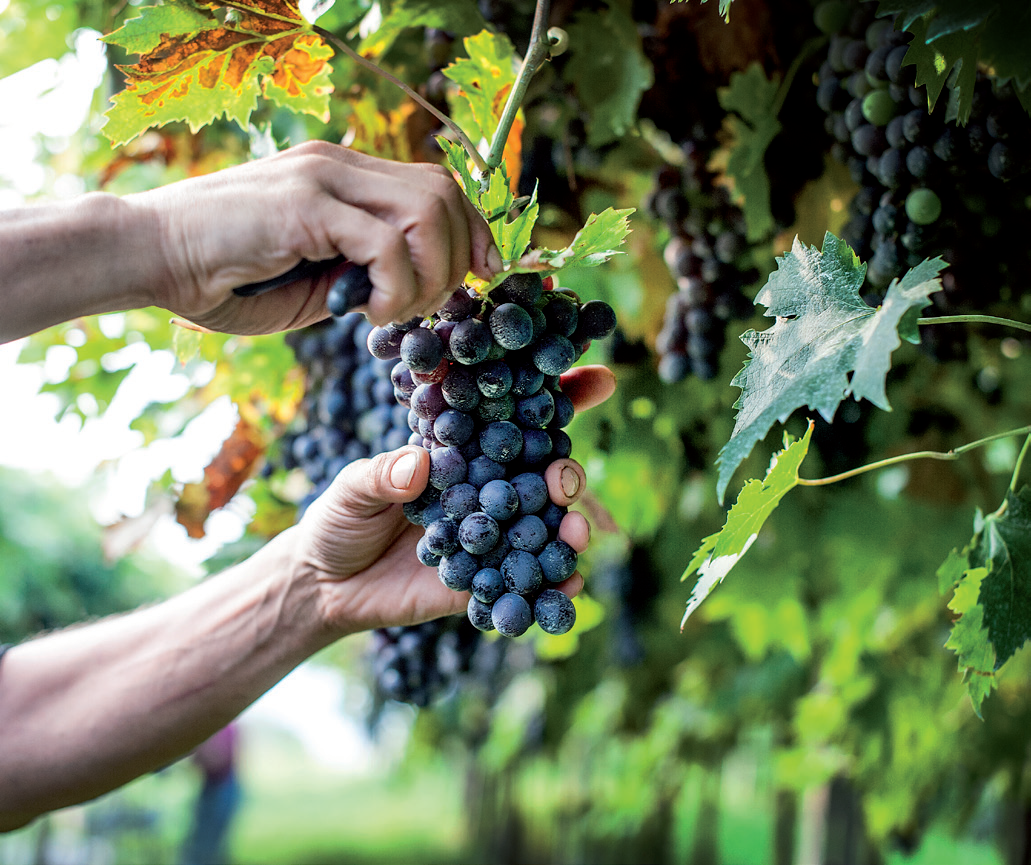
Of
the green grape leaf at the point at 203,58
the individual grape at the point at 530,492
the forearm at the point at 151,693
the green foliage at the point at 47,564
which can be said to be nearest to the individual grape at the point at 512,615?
the individual grape at the point at 530,492

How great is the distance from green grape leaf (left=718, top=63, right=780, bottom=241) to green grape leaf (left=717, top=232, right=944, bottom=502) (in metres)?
0.51

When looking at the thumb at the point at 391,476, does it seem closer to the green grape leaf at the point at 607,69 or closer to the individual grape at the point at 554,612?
the individual grape at the point at 554,612

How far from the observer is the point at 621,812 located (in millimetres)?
5895

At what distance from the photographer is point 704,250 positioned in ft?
5.30

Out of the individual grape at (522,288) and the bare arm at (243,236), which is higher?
the bare arm at (243,236)

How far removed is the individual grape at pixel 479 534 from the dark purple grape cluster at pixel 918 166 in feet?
2.45

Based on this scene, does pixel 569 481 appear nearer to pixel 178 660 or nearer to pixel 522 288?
pixel 522 288

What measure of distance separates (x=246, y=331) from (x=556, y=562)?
46 centimetres

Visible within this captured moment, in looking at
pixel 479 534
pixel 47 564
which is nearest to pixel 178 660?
pixel 479 534

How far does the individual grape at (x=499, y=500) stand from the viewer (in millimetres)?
948

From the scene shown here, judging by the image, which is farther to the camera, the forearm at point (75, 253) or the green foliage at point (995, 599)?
the green foliage at point (995, 599)

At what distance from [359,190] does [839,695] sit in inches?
146

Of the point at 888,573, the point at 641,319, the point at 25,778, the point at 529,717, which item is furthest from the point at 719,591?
the point at 529,717

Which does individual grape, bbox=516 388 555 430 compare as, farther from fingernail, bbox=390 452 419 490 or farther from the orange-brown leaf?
the orange-brown leaf
